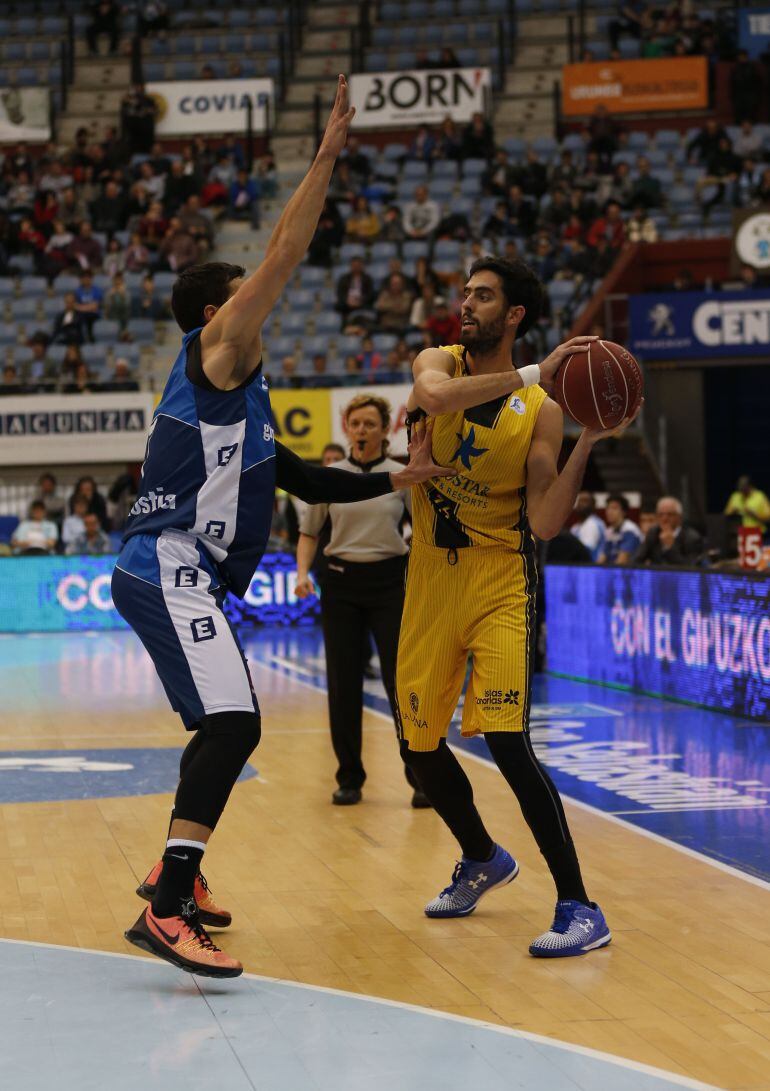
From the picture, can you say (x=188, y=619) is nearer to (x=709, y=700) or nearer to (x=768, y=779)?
(x=768, y=779)

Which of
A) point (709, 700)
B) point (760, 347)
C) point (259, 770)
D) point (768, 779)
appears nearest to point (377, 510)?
point (259, 770)

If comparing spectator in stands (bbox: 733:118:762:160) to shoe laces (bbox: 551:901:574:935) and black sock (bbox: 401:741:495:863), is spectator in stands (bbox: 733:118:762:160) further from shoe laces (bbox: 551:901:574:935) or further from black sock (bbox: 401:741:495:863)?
shoe laces (bbox: 551:901:574:935)

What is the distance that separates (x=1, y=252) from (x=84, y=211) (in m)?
1.86

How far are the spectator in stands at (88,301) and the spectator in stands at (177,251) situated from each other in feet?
3.60

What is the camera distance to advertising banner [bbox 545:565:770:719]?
443 inches

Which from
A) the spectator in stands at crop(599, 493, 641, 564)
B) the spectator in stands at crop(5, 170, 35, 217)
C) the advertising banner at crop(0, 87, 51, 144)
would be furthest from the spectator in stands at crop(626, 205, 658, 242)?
the advertising banner at crop(0, 87, 51, 144)

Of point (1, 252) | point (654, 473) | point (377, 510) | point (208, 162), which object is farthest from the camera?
point (208, 162)

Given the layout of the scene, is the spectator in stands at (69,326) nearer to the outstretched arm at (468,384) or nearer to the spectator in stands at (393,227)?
the spectator in stands at (393,227)

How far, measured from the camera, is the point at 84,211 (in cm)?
2780

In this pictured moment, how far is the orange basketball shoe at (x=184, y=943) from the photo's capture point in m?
4.79

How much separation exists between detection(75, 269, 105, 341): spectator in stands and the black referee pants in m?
17.2

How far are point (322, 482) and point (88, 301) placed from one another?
808 inches

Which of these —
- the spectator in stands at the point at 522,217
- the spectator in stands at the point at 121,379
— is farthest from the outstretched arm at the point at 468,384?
the spectator in stands at the point at 522,217

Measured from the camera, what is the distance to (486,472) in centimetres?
545
